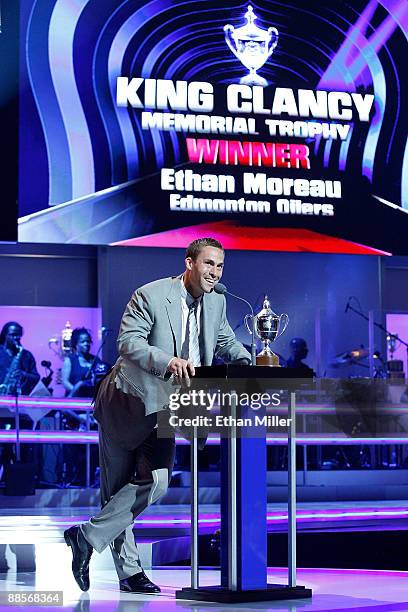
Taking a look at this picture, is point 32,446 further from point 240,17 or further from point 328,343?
point 240,17

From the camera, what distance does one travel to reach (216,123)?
9445mm

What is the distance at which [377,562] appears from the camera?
5.46 meters

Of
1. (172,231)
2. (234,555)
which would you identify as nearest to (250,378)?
(234,555)

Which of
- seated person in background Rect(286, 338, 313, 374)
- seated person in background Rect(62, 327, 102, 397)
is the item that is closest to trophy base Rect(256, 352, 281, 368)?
seated person in background Rect(62, 327, 102, 397)

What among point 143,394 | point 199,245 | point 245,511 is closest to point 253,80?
point 199,245

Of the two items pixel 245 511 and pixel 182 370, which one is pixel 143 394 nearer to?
pixel 182 370

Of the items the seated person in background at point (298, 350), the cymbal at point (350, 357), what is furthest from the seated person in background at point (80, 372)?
the cymbal at point (350, 357)

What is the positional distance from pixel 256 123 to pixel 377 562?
507 centimetres

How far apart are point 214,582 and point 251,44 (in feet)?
22.3

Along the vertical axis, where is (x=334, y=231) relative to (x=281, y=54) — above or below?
below

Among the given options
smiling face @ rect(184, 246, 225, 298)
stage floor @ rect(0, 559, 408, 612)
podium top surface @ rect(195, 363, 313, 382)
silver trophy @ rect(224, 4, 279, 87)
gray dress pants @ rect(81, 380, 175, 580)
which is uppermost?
silver trophy @ rect(224, 4, 279, 87)

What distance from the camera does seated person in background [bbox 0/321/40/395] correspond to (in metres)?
8.52

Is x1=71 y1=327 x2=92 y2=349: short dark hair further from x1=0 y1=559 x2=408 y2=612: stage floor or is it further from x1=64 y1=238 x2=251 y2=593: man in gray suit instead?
x1=64 y1=238 x2=251 y2=593: man in gray suit

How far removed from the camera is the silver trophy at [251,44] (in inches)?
379
